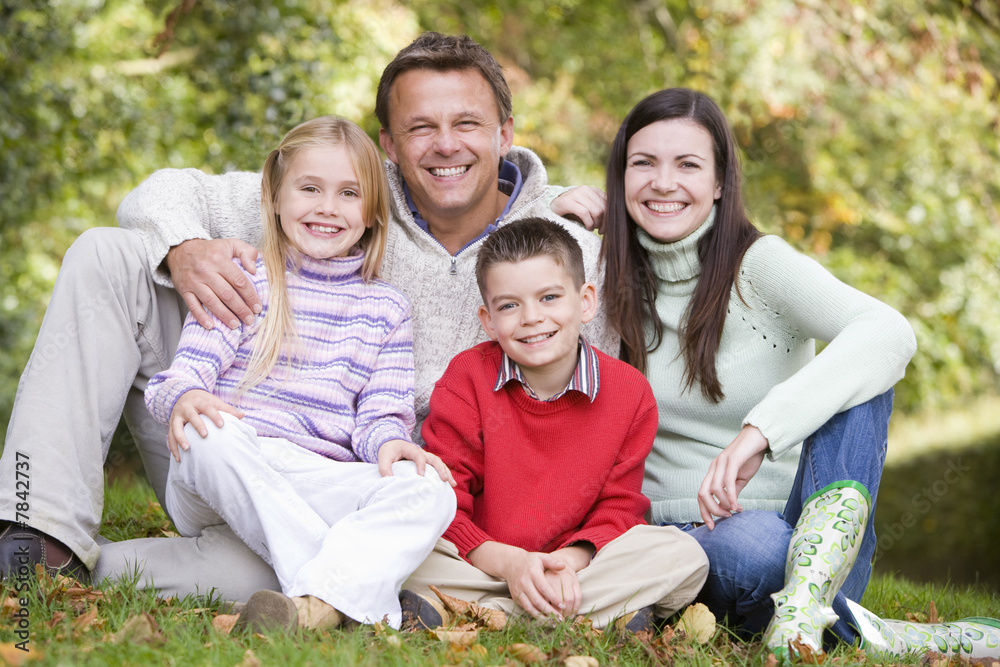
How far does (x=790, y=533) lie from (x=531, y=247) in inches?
43.8

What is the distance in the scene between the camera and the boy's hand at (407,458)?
2.55 metres

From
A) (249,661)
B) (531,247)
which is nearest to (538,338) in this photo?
(531,247)

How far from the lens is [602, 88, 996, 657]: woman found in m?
2.52

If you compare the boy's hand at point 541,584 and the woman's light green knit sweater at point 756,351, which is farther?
the woman's light green knit sweater at point 756,351

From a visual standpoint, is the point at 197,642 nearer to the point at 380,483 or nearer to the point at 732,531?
the point at 380,483

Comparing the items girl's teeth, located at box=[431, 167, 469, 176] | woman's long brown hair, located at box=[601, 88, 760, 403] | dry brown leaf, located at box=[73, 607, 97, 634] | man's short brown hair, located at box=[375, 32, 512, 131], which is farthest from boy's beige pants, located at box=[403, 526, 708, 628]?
man's short brown hair, located at box=[375, 32, 512, 131]

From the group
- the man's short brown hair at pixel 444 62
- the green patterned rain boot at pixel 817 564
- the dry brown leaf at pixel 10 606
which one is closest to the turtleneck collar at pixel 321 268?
the man's short brown hair at pixel 444 62

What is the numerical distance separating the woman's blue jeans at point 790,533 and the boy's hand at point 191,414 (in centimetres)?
145

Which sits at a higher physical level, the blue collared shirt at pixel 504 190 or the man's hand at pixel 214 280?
the blue collared shirt at pixel 504 190

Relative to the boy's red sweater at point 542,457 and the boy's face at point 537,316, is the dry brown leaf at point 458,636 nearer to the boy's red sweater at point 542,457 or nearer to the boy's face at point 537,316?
the boy's red sweater at point 542,457

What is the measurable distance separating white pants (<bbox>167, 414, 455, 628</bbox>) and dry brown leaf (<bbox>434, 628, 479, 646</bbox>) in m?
0.12

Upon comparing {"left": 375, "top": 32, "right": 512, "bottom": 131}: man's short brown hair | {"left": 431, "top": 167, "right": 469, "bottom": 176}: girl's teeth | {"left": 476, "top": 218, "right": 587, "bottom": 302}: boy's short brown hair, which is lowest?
{"left": 476, "top": 218, "right": 587, "bottom": 302}: boy's short brown hair

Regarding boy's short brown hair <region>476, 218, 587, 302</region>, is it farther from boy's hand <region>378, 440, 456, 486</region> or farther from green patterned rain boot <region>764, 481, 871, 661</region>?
green patterned rain boot <region>764, 481, 871, 661</region>

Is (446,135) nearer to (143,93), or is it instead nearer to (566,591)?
(566,591)
